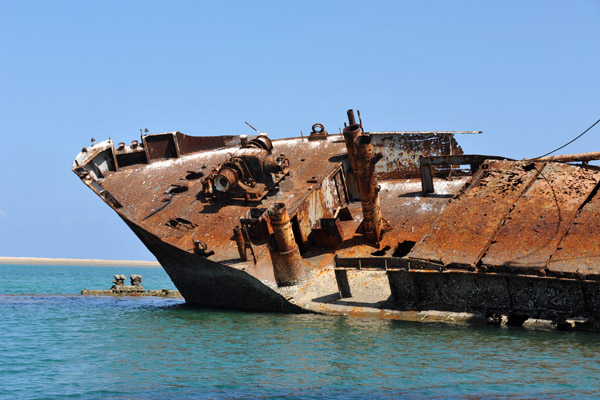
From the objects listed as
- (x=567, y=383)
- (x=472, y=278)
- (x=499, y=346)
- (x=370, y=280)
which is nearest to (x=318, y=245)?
(x=370, y=280)

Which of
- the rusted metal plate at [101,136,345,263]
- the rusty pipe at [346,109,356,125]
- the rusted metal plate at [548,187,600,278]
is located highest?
the rusty pipe at [346,109,356,125]

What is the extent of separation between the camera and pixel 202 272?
15.8 meters

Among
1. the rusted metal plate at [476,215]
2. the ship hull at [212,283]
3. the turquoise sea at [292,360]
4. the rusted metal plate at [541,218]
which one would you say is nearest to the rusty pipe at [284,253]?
the ship hull at [212,283]

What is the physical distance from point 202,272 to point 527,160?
7.36 meters

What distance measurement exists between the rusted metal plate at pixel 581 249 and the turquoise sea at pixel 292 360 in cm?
105

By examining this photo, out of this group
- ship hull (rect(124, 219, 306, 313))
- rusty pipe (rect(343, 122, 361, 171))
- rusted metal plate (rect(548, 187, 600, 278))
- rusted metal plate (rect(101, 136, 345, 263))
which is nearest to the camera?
rusted metal plate (rect(548, 187, 600, 278))

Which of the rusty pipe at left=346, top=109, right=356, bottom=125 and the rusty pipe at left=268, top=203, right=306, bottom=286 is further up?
the rusty pipe at left=346, top=109, right=356, bottom=125

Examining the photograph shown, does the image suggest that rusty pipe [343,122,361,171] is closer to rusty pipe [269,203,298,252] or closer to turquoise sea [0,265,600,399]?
rusty pipe [269,203,298,252]

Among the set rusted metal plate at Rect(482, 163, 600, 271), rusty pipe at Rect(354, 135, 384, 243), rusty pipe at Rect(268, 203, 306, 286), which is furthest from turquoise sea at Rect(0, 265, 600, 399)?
rusty pipe at Rect(354, 135, 384, 243)

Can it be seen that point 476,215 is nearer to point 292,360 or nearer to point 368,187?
point 368,187

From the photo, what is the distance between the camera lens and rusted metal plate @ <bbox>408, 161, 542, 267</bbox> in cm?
1305

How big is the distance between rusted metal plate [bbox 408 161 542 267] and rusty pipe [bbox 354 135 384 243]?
158cm

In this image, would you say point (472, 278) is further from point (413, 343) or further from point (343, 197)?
point (343, 197)

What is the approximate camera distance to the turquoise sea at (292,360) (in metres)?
9.01
